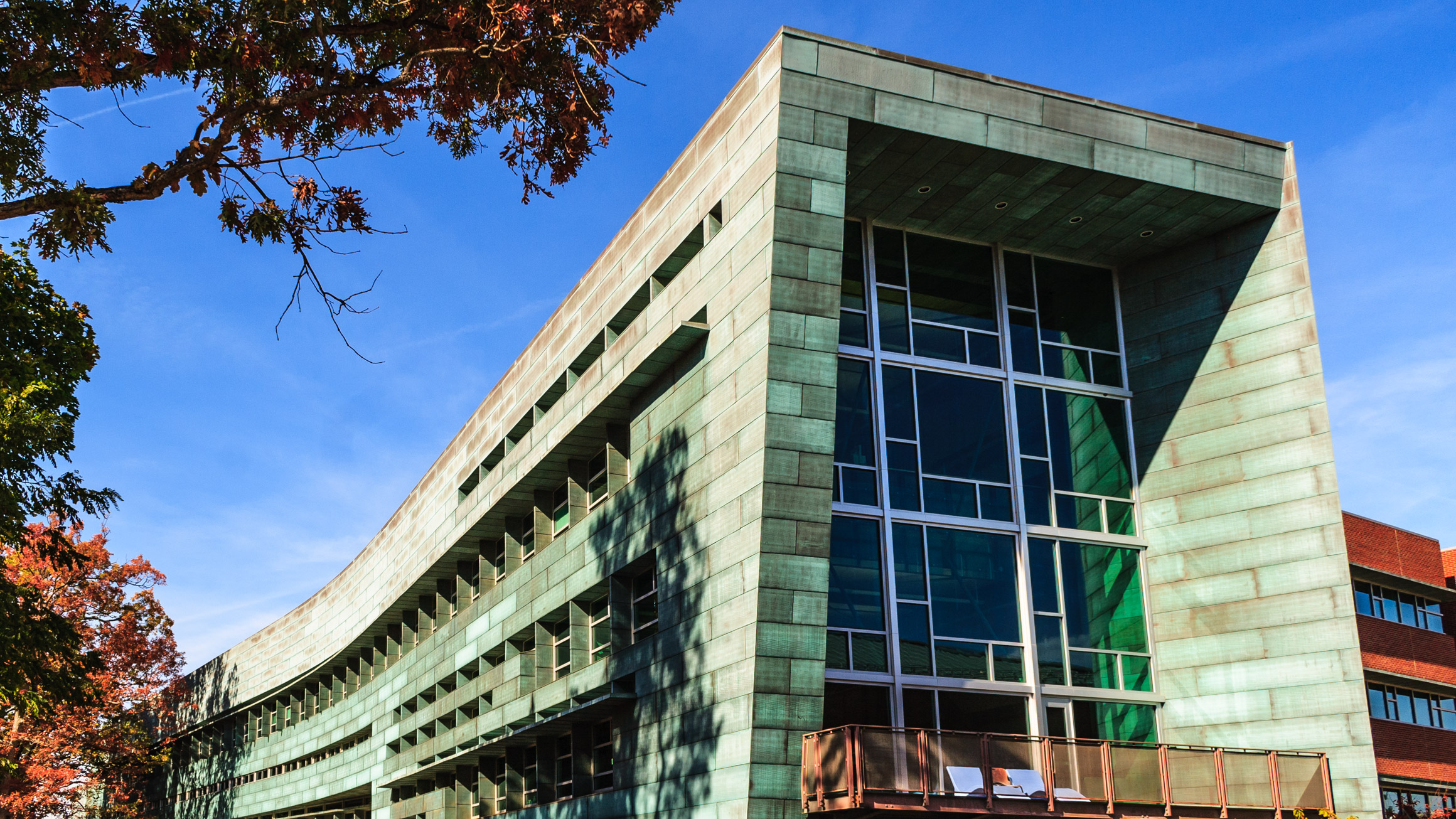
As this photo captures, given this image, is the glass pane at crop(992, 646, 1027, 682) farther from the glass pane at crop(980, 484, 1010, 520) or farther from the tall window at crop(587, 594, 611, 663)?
the tall window at crop(587, 594, 611, 663)

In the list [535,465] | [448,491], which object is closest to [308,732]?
[448,491]

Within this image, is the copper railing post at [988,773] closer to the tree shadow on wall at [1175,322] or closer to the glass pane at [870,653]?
the glass pane at [870,653]

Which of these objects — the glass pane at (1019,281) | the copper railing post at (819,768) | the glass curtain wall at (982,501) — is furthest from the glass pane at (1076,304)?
the copper railing post at (819,768)

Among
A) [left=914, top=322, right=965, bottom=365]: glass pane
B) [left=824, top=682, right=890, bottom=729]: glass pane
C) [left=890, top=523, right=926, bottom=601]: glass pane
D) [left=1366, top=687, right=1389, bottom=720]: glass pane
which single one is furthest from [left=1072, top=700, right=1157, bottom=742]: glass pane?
[left=1366, top=687, right=1389, bottom=720]: glass pane

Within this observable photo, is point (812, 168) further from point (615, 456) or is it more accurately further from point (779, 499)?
point (615, 456)

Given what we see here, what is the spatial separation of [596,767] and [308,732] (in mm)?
32252

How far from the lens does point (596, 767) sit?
25.1 m

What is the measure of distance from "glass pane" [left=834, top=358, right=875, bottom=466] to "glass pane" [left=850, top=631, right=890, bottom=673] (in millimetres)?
3052

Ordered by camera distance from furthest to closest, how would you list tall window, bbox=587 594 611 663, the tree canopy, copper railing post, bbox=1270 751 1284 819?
tall window, bbox=587 594 611 663 < copper railing post, bbox=1270 751 1284 819 < the tree canopy

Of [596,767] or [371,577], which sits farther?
[371,577]

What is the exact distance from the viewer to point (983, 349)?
77.5ft

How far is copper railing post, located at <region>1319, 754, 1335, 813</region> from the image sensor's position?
1988 cm

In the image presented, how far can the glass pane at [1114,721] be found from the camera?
22.0 meters

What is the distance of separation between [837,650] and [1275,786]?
723 cm
